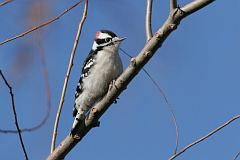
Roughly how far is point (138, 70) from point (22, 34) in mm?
807

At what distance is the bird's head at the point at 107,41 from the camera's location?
4719 mm

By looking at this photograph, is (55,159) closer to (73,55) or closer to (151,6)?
(73,55)

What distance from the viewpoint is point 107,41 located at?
4.82 meters

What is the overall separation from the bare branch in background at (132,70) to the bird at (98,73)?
145 cm

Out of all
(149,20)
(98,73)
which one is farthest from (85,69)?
(149,20)

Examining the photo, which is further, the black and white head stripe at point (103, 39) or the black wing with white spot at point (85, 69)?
the black and white head stripe at point (103, 39)

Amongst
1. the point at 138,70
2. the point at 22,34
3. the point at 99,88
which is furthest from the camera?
the point at 99,88

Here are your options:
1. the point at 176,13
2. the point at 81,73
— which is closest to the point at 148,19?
the point at 176,13

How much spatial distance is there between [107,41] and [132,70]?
2.56 m

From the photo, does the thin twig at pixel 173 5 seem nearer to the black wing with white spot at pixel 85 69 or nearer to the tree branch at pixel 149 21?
the tree branch at pixel 149 21

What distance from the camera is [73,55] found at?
2455mm

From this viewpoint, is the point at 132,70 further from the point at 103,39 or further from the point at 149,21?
the point at 103,39

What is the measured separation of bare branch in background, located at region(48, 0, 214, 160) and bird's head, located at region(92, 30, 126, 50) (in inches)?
78.5

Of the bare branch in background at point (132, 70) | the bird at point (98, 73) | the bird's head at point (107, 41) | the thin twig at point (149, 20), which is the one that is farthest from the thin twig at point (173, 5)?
the bird's head at point (107, 41)
